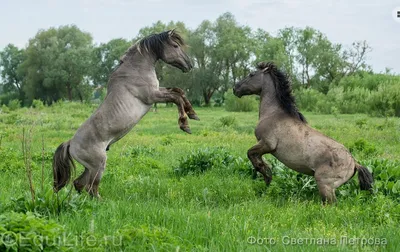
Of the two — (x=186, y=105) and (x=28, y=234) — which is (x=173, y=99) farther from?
(x=28, y=234)

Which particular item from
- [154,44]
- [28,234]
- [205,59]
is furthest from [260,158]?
[205,59]

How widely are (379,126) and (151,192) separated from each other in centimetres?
1652

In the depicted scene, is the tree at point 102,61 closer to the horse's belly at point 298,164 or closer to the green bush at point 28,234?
the horse's belly at point 298,164

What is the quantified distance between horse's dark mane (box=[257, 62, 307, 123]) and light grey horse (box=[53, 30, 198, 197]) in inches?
67.8

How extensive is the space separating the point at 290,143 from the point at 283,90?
1.10 m

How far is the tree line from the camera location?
67.1 meters

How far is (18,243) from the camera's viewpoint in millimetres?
3842

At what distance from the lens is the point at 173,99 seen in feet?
23.4

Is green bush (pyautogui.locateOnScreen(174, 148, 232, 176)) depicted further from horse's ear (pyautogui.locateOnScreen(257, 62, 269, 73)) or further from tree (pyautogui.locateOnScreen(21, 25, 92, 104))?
tree (pyautogui.locateOnScreen(21, 25, 92, 104))

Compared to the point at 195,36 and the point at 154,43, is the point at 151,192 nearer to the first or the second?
the point at 154,43

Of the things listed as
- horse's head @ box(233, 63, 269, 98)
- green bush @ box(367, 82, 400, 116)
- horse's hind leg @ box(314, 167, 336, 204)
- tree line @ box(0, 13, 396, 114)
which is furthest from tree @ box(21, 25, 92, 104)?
horse's hind leg @ box(314, 167, 336, 204)

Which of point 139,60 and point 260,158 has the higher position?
point 139,60

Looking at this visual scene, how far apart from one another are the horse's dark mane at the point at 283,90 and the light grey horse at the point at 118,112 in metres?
1.72

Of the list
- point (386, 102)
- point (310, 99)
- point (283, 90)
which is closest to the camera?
point (283, 90)
